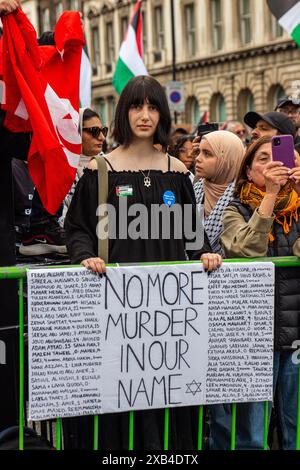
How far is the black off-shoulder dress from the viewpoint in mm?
4527

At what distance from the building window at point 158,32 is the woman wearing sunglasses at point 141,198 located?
155 ft

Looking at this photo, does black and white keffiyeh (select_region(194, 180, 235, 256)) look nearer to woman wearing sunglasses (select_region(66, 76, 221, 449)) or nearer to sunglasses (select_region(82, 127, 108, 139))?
woman wearing sunglasses (select_region(66, 76, 221, 449))

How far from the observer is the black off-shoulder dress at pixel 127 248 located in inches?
178

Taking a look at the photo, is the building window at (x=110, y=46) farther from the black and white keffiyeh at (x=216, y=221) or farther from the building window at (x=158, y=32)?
the black and white keffiyeh at (x=216, y=221)

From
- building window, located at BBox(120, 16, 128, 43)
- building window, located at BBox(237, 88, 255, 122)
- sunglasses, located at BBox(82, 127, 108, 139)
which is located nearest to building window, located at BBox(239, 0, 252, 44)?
building window, located at BBox(237, 88, 255, 122)

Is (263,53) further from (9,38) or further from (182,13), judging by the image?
(9,38)

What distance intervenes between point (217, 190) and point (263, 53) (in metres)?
38.0

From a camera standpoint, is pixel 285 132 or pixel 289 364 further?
pixel 285 132

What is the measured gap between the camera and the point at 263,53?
4269 cm

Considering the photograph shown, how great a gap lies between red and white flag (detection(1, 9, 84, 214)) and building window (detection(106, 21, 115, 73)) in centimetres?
5318

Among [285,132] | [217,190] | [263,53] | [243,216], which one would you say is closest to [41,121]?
[243,216]

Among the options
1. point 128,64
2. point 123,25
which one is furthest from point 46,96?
point 123,25

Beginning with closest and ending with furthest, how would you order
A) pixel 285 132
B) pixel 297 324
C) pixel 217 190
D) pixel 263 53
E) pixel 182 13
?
1. pixel 297 324
2. pixel 217 190
3. pixel 285 132
4. pixel 263 53
5. pixel 182 13

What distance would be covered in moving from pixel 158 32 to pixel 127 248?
48405 mm
